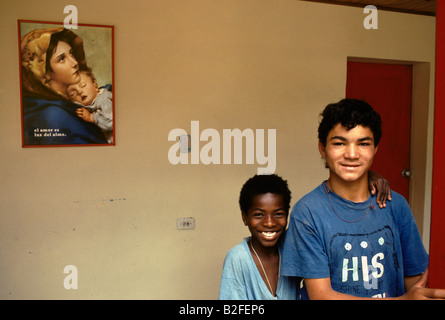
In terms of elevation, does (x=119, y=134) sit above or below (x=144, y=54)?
below

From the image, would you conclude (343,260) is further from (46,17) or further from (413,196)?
(413,196)

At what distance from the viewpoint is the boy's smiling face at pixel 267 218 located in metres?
1.52

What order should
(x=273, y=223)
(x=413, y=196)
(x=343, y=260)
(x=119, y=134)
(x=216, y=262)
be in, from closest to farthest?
(x=343, y=260) < (x=273, y=223) < (x=119, y=134) < (x=216, y=262) < (x=413, y=196)

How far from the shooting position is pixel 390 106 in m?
3.43

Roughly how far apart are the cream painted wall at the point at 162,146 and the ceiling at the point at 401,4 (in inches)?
2.7

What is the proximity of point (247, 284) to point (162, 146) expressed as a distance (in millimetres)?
1561

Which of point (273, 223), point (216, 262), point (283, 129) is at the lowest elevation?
point (216, 262)

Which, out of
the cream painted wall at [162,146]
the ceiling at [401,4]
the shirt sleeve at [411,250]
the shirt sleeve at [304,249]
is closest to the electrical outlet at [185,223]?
the cream painted wall at [162,146]

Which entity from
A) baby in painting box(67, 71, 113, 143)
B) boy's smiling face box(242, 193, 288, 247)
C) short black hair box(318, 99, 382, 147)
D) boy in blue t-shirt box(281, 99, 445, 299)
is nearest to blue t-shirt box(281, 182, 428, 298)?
boy in blue t-shirt box(281, 99, 445, 299)

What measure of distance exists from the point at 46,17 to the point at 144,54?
0.67 meters

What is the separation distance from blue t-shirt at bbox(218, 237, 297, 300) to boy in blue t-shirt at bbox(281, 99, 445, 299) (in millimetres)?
232
